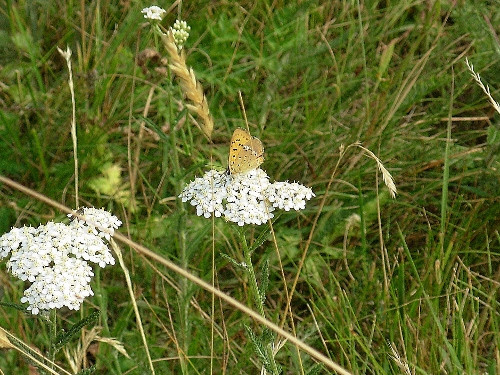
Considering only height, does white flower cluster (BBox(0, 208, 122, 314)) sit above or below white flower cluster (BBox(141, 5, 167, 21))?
below

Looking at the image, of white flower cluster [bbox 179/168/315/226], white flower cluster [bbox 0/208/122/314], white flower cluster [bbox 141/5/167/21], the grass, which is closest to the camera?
white flower cluster [bbox 0/208/122/314]

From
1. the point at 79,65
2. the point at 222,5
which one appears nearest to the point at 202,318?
the point at 79,65

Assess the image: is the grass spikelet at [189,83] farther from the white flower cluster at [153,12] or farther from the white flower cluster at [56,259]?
the white flower cluster at [56,259]

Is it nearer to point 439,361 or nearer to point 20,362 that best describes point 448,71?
point 439,361

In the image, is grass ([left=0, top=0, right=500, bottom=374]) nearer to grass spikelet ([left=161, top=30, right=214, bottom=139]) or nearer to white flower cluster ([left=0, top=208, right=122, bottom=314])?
grass spikelet ([left=161, top=30, right=214, bottom=139])

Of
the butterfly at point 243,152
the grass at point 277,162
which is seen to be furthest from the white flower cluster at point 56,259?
the grass at point 277,162

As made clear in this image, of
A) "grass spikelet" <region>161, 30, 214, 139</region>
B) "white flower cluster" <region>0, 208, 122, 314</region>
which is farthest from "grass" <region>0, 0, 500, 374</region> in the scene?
"white flower cluster" <region>0, 208, 122, 314</region>

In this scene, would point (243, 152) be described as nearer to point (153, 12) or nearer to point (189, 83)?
point (189, 83)
